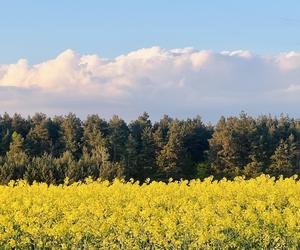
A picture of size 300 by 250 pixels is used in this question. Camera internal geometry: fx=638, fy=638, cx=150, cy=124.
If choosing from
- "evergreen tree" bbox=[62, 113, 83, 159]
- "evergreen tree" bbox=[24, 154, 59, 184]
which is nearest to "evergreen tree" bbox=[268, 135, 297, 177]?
"evergreen tree" bbox=[62, 113, 83, 159]

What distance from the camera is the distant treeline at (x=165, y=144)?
182 ft

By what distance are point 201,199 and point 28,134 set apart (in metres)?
46.3

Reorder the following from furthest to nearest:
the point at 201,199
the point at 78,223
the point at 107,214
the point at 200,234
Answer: the point at 201,199, the point at 107,214, the point at 78,223, the point at 200,234

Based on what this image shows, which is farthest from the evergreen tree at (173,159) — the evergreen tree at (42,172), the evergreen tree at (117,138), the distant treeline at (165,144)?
the evergreen tree at (42,172)

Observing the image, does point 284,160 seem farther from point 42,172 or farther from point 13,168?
point 13,168

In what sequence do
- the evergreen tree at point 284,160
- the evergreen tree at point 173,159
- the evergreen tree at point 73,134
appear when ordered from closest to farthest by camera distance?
the evergreen tree at point 173,159 < the evergreen tree at point 284,160 < the evergreen tree at point 73,134

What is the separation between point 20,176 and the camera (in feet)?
136

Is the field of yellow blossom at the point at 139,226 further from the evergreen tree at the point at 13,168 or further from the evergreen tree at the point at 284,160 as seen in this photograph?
the evergreen tree at the point at 284,160

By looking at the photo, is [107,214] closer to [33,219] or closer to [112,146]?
[33,219]

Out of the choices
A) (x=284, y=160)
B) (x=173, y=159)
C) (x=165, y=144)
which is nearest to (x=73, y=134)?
(x=165, y=144)

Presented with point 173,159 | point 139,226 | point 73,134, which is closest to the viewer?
point 139,226

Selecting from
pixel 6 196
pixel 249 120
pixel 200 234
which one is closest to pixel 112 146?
pixel 249 120

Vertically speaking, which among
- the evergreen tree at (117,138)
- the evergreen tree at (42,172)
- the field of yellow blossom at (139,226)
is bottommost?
the evergreen tree at (42,172)

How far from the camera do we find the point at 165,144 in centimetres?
5734
